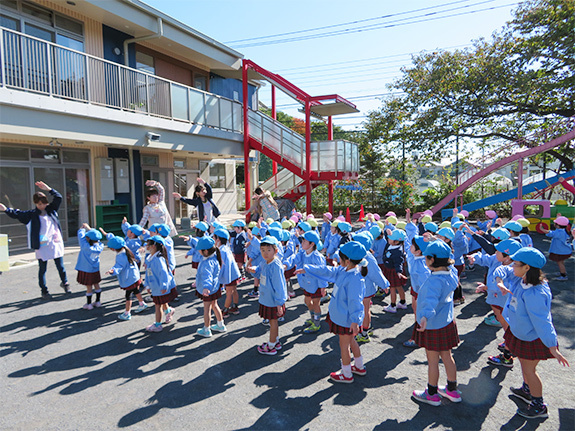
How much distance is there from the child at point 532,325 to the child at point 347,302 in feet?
4.76

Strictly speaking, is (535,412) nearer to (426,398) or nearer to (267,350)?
(426,398)

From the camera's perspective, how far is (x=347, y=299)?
389 cm

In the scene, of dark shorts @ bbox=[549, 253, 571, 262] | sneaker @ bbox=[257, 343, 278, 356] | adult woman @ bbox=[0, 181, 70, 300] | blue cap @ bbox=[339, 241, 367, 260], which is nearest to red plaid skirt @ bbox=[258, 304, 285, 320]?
sneaker @ bbox=[257, 343, 278, 356]

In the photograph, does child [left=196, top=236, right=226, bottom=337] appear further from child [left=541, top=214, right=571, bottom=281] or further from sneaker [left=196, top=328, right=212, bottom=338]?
child [left=541, top=214, right=571, bottom=281]

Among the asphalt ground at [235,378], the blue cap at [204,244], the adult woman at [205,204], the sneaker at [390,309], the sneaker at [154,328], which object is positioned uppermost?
the adult woman at [205,204]

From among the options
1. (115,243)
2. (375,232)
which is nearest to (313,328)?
(375,232)

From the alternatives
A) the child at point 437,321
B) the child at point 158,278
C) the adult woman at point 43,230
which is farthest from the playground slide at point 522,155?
the adult woman at point 43,230

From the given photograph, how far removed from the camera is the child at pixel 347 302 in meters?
3.82

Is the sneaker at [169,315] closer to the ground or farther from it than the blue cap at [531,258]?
closer to the ground

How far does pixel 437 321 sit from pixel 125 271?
465 centimetres

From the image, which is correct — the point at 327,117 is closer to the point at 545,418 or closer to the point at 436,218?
the point at 436,218

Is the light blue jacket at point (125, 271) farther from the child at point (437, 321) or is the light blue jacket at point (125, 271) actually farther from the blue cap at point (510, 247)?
the blue cap at point (510, 247)

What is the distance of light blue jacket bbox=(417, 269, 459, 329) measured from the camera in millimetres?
3486

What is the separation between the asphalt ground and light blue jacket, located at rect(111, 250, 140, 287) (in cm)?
67
